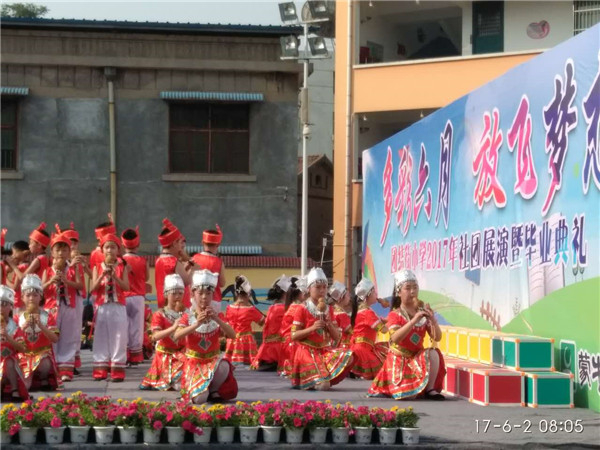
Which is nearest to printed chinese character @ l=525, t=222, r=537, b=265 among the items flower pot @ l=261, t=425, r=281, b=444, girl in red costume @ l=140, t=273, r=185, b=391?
girl in red costume @ l=140, t=273, r=185, b=391

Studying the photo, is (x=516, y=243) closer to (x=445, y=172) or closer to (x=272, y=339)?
(x=445, y=172)

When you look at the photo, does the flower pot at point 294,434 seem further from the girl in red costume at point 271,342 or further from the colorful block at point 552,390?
the girl in red costume at point 271,342

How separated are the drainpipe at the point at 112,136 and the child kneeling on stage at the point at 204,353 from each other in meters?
19.3

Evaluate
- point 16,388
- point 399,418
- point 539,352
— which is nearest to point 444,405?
point 539,352

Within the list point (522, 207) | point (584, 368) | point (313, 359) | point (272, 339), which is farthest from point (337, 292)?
point (584, 368)

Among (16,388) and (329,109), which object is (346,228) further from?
(16,388)

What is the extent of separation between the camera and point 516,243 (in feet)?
48.4

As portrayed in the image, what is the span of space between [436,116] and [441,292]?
2871mm

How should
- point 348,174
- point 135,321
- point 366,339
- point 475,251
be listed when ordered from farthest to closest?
1. point 348,174
2. point 135,321
3. point 475,251
4. point 366,339

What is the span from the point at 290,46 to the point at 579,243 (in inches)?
649

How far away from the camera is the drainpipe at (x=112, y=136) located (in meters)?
31.4

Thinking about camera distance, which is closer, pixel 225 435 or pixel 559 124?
pixel 225 435

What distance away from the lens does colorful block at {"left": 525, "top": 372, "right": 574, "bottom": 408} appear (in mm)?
12672
